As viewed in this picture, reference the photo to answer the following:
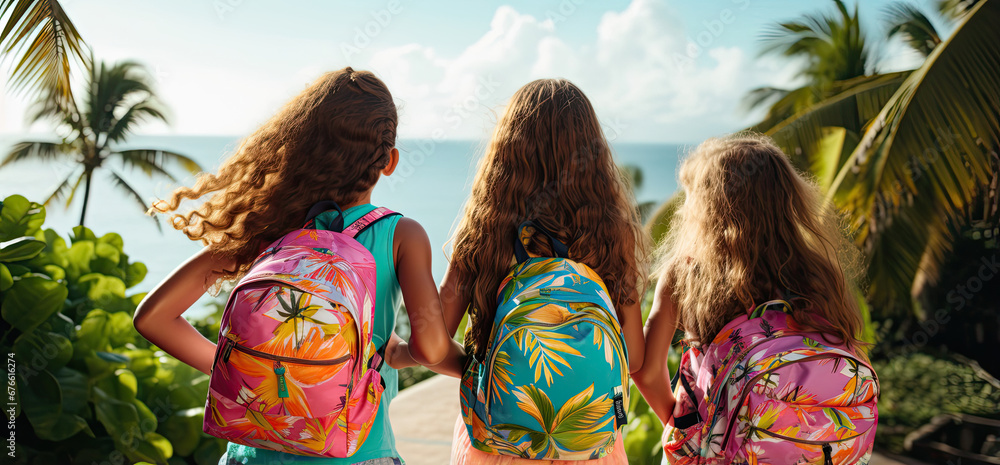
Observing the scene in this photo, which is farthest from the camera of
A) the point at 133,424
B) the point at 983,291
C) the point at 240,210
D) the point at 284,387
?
the point at 983,291

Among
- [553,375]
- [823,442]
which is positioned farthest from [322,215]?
[823,442]

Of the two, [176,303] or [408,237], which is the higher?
[408,237]

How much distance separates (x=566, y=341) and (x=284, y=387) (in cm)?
61

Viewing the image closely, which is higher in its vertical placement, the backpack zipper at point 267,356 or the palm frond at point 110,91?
the palm frond at point 110,91

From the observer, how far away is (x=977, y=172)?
4359 mm

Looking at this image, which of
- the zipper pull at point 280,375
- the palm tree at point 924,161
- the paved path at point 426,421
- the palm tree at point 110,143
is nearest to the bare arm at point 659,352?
the zipper pull at point 280,375

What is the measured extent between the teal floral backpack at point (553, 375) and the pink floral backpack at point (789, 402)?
30 centimetres

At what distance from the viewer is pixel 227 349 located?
4.15ft

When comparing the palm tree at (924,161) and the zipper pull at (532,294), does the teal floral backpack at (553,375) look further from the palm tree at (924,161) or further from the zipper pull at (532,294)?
the palm tree at (924,161)

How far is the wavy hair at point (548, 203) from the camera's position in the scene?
5.41 feet

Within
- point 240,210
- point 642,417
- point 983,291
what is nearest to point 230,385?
point 240,210

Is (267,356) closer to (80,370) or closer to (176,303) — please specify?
(176,303)

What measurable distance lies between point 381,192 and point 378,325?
1.56 m

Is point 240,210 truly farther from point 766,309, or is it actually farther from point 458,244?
point 766,309
